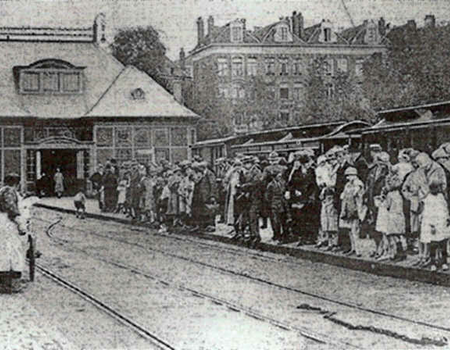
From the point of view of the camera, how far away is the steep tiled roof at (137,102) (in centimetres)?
773

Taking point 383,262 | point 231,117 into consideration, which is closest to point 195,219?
point 231,117

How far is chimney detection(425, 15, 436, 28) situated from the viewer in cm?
664

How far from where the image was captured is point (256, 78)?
7211 millimetres

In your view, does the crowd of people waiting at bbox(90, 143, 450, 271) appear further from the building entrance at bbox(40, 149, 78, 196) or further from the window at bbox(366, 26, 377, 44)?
the window at bbox(366, 26, 377, 44)

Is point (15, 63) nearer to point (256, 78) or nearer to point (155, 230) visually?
point (256, 78)

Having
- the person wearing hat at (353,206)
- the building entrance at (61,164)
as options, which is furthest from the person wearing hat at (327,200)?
the building entrance at (61,164)

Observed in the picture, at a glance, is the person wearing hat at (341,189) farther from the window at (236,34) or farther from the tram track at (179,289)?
the tram track at (179,289)

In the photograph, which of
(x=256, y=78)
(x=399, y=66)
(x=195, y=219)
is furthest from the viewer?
(x=195, y=219)

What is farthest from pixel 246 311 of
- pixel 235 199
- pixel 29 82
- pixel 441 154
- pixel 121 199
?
pixel 121 199

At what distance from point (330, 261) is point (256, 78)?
183cm

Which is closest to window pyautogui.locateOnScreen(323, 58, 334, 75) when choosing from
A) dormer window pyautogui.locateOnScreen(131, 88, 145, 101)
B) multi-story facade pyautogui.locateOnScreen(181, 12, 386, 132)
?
multi-story facade pyautogui.locateOnScreen(181, 12, 386, 132)

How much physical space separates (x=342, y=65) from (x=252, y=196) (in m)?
2.01

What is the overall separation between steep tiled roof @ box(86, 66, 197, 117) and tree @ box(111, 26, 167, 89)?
0.09 meters

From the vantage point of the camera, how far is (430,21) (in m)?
6.70
